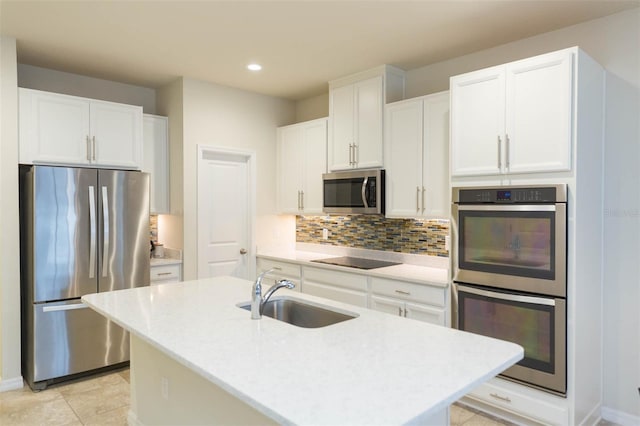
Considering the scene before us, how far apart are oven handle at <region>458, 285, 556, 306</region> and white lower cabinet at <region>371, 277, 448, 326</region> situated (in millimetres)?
228

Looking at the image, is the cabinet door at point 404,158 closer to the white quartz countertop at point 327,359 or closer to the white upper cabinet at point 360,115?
the white upper cabinet at point 360,115

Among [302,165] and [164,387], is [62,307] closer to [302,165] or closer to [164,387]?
[164,387]

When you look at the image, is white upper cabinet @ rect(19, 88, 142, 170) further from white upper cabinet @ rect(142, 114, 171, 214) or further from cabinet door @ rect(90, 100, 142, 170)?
white upper cabinet @ rect(142, 114, 171, 214)

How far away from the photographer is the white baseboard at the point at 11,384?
3.23 m

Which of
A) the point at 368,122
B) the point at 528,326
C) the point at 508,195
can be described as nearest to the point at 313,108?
the point at 368,122

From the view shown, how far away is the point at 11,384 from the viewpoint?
3.26 meters

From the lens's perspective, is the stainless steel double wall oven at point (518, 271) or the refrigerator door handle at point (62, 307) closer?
the stainless steel double wall oven at point (518, 271)

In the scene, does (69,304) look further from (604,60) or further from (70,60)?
(604,60)

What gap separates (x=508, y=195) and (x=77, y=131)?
337 cm

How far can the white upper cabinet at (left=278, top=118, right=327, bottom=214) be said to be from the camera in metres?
4.42

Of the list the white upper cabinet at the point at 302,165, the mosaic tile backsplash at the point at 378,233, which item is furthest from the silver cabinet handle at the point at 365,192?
the white upper cabinet at the point at 302,165

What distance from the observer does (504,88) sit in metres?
2.71

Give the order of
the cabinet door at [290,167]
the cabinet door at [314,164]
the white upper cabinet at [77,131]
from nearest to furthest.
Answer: the white upper cabinet at [77,131], the cabinet door at [314,164], the cabinet door at [290,167]

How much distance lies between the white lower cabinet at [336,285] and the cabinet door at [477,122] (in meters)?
1.27
